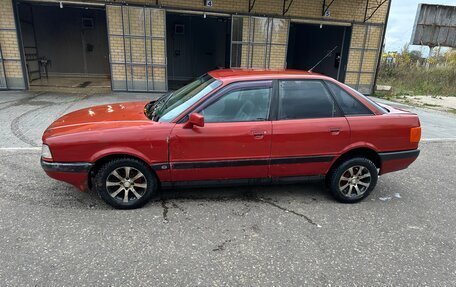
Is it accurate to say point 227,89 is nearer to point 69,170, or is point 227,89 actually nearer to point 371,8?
point 69,170

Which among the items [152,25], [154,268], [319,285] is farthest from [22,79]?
[319,285]

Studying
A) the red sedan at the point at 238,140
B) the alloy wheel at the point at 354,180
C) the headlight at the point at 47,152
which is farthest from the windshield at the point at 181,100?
the alloy wheel at the point at 354,180

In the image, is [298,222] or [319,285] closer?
[319,285]

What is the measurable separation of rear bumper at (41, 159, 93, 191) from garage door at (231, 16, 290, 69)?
9.07m

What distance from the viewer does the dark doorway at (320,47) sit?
13156 millimetres

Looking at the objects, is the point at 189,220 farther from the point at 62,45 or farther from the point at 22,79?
the point at 62,45

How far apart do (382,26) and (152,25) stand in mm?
8739

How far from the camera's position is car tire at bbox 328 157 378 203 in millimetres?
3988

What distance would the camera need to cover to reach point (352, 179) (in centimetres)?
404

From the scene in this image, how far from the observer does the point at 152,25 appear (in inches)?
416

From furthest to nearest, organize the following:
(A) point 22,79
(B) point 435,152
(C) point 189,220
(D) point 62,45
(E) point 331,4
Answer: (D) point 62,45, (E) point 331,4, (A) point 22,79, (B) point 435,152, (C) point 189,220

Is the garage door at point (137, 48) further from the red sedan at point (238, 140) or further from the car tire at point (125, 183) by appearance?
the car tire at point (125, 183)

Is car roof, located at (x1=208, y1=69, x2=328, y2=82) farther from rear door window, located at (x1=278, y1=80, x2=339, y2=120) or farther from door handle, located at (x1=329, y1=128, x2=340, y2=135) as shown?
door handle, located at (x1=329, y1=128, x2=340, y2=135)

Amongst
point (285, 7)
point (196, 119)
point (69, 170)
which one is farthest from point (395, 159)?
point (285, 7)
